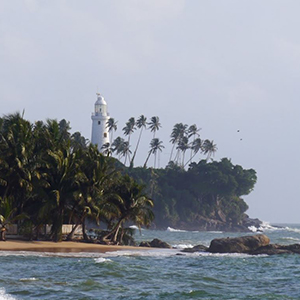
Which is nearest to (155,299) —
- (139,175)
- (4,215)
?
(4,215)

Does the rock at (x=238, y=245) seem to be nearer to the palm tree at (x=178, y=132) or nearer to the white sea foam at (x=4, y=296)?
the white sea foam at (x=4, y=296)

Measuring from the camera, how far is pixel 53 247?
4250cm

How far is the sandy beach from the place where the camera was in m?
40.8

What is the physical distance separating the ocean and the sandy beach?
7.73ft

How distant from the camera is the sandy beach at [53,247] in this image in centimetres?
4084

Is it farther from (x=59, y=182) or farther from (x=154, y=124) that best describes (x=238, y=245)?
(x=154, y=124)

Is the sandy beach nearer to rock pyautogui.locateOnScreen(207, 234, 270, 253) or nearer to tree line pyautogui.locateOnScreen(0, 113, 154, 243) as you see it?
tree line pyautogui.locateOnScreen(0, 113, 154, 243)

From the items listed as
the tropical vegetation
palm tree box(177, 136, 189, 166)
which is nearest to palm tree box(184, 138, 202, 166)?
palm tree box(177, 136, 189, 166)

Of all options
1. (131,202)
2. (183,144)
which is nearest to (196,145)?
(183,144)

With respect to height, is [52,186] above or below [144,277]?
above

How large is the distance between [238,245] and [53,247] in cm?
1374

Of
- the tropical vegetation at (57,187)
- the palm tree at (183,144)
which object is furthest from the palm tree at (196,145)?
the tropical vegetation at (57,187)

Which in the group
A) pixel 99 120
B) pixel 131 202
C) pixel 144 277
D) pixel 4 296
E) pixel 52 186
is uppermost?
pixel 99 120

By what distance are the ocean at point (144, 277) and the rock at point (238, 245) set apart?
10.9ft
